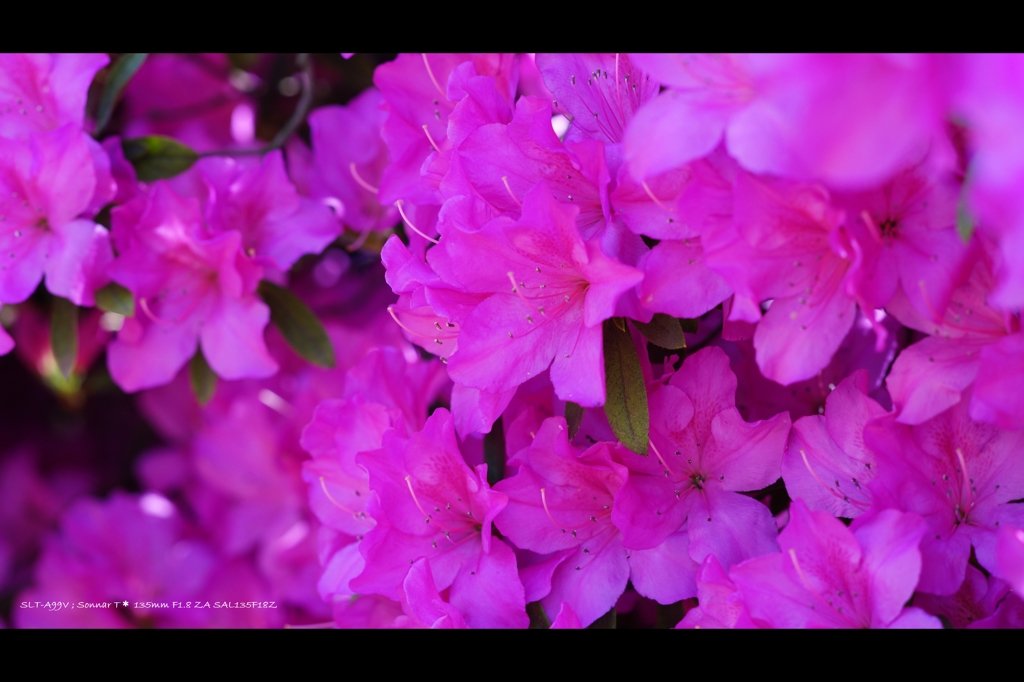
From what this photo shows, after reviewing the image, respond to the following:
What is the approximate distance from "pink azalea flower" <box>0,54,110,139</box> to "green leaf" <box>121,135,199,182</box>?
0.31 feet

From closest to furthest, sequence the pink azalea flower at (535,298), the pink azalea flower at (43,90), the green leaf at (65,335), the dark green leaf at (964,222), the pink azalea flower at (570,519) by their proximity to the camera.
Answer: the dark green leaf at (964,222)
the pink azalea flower at (535,298)
the pink azalea flower at (570,519)
the pink azalea flower at (43,90)
the green leaf at (65,335)

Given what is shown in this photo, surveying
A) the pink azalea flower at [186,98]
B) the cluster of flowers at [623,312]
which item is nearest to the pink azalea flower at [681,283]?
the cluster of flowers at [623,312]

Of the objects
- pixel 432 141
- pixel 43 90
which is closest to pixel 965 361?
pixel 432 141

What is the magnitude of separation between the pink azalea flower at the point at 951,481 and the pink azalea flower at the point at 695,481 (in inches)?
3.9

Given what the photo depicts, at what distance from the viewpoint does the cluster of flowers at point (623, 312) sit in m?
0.66

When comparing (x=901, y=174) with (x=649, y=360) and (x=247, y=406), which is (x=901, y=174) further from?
(x=247, y=406)

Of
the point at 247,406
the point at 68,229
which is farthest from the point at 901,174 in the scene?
the point at 247,406

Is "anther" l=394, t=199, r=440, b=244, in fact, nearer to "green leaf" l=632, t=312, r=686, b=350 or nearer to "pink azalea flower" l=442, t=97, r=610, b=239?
"pink azalea flower" l=442, t=97, r=610, b=239

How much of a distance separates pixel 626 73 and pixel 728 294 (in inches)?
9.9

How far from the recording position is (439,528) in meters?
0.94

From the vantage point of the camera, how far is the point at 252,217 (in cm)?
117


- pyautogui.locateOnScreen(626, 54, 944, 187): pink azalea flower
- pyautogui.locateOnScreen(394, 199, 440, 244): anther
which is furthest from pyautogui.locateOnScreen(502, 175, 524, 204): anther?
pyautogui.locateOnScreen(626, 54, 944, 187): pink azalea flower

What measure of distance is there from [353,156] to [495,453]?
54cm

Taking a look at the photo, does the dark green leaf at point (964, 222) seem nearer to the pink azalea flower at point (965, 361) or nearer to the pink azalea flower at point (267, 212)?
the pink azalea flower at point (965, 361)
